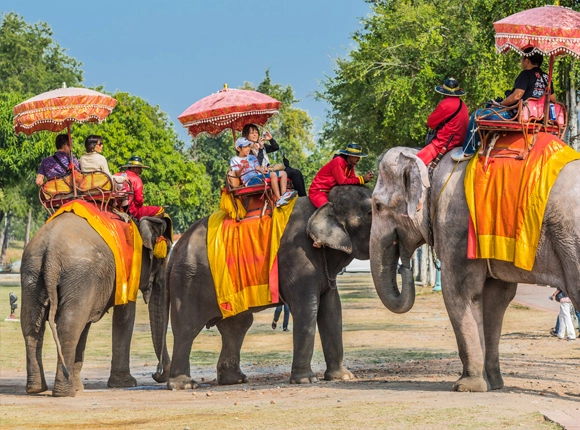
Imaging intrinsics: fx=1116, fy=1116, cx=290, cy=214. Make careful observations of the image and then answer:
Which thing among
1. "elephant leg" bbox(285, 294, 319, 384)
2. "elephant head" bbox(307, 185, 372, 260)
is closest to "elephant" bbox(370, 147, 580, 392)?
"elephant head" bbox(307, 185, 372, 260)

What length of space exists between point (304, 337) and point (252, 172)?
219 cm

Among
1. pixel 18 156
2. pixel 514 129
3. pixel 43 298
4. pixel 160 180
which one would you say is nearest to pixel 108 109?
pixel 43 298

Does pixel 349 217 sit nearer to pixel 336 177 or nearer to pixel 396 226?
pixel 336 177

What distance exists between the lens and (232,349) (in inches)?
552

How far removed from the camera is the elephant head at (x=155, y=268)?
14773 mm

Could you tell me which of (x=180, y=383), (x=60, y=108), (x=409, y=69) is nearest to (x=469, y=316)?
(x=180, y=383)

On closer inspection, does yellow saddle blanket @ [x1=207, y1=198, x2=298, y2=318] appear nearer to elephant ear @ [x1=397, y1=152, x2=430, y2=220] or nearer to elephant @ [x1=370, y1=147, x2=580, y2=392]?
elephant @ [x1=370, y1=147, x2=580, y2=392]

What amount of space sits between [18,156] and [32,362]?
3901 centimetres

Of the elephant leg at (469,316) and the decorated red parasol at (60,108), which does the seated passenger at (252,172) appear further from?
the elephant leg at (469,316)

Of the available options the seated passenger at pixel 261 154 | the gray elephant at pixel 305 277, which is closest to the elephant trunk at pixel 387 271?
the gray elephant at pixel 305 277

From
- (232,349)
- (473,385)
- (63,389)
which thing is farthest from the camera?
(232,349)

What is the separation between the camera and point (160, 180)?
60.7 m

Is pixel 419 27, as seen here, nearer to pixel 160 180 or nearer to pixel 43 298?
pixel 43 298

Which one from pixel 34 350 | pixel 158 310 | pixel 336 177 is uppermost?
pixel 336 177
